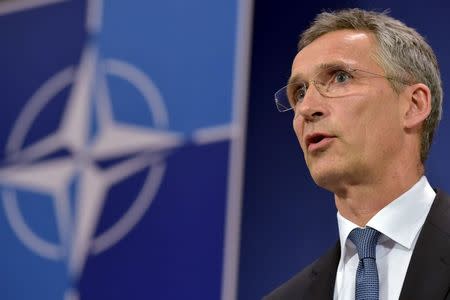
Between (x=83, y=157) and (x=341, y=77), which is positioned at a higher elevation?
(x=341, y=77)

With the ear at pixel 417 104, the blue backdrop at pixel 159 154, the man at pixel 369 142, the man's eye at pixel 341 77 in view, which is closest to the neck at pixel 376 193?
the man at pixel 369 142

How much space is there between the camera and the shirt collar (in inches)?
60.5

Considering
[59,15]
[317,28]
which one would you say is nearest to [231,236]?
[317,28]

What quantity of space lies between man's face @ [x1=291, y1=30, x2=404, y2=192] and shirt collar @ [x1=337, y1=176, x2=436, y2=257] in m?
0.08

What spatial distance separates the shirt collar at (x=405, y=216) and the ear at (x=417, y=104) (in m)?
0.13

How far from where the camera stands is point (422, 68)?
1.69 meters

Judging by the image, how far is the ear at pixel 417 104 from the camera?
1.66 meters

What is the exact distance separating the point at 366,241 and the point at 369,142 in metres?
0.21

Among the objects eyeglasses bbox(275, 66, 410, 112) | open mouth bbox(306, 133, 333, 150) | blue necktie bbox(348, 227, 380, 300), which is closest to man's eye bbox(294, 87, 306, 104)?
eyeglasses bbox(275, 66, 410, 112)

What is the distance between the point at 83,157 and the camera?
2693 millimetres

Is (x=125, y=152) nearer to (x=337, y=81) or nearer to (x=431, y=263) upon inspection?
(x=337, y=81)

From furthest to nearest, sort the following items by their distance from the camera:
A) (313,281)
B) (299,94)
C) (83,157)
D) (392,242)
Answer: (83,157)
(299,94)
(313,281)
(392,242)

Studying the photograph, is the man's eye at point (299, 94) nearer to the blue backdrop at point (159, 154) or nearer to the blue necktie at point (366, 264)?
the blue necktie at point (366, 264)

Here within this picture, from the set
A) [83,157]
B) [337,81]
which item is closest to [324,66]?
[337,81]
